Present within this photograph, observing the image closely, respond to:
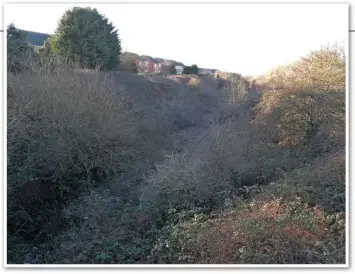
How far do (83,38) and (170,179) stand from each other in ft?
55.5

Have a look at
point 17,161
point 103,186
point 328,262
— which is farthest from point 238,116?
point 328,262

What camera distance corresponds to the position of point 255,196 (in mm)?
8281

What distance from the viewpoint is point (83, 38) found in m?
23.6

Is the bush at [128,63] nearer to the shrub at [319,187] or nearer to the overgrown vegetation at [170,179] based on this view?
the overgrown vegetation at [170,179]

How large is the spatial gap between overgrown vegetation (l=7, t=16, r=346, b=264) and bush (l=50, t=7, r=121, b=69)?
22.4 ft

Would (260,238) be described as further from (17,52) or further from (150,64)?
(150,64)

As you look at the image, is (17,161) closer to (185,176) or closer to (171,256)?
(185,176)

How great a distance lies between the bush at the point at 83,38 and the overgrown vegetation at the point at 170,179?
682 centimetres

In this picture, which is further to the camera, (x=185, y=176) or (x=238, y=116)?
(x=238, y=116)

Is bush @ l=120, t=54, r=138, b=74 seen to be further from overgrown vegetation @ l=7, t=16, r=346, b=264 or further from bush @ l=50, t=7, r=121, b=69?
overgrown vegetation @ l=7, t=16, r=346, b=264

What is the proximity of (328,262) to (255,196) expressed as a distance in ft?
9.63

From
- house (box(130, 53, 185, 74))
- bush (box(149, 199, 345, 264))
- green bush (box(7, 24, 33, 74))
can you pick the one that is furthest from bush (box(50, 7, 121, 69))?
bush (box(149, 199, 345, 264))

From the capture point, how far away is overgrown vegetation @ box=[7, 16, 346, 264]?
6.53 meters

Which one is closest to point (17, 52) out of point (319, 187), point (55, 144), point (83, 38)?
point (55, 144)
